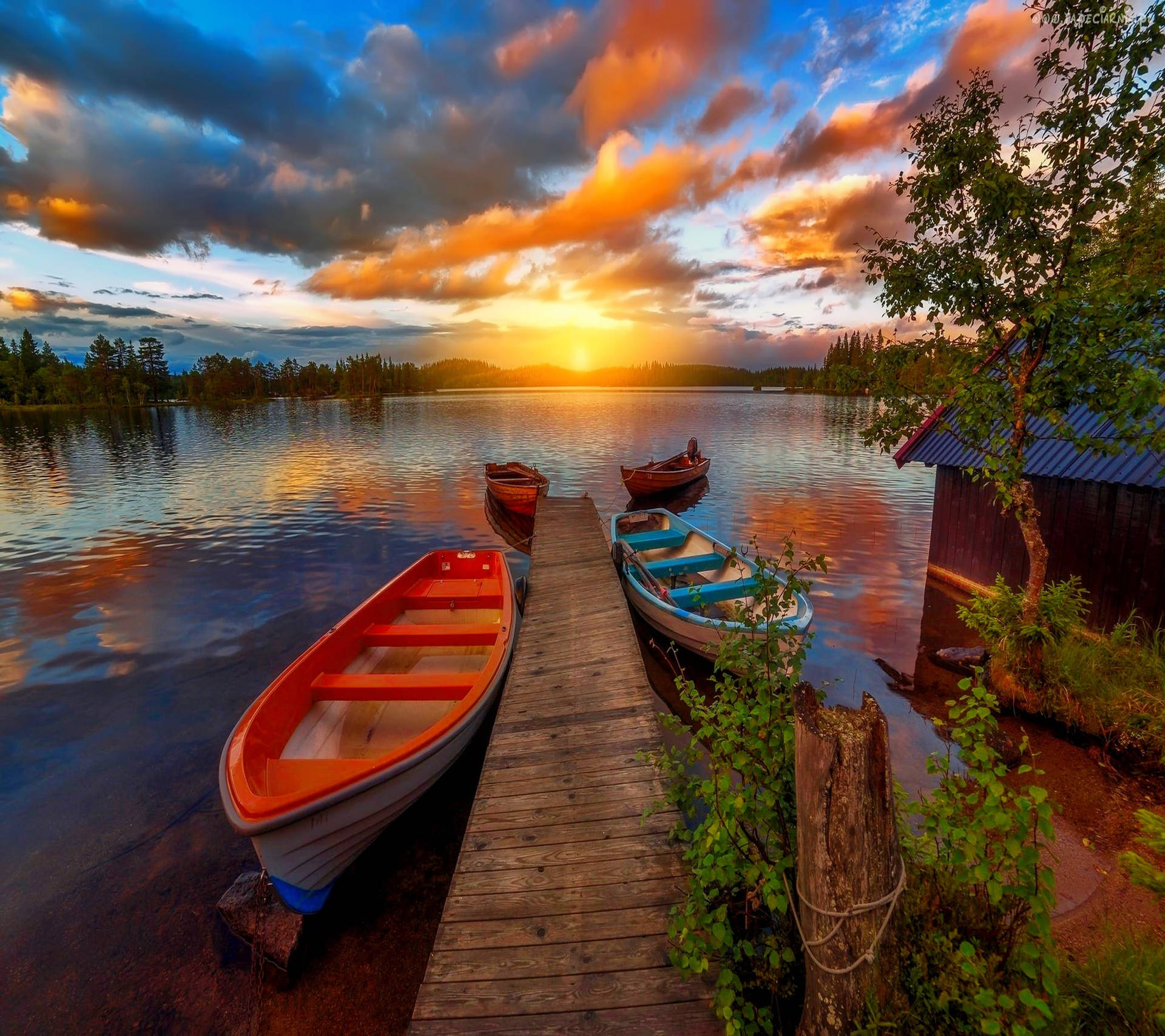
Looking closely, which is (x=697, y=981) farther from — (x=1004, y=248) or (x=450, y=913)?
(x=1004, y=248)

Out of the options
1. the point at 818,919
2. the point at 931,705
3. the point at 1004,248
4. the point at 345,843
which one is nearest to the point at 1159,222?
the point at 1004,248

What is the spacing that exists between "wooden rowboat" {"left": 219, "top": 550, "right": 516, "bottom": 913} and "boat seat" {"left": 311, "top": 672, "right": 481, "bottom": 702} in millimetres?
15

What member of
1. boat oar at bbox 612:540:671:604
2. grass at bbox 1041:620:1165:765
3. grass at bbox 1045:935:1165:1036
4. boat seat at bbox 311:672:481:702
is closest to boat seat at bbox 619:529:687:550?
boat oar at bbox 612:540:671:604

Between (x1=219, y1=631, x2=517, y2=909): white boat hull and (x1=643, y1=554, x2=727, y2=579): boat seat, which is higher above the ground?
(x1=643, y1=554, x2=727, y2=579): boat seat

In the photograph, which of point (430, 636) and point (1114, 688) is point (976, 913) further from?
point (430, 636)

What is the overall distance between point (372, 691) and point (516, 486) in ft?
52.1

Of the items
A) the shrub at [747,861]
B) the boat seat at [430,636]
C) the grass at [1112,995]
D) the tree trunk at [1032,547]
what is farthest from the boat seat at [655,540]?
the grass at [1112,995]

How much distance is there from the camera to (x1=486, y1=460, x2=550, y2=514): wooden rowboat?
21.1m

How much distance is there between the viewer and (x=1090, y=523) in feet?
31.1

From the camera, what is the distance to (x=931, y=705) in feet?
29.9

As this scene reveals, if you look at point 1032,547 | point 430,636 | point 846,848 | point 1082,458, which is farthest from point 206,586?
point 1082,458

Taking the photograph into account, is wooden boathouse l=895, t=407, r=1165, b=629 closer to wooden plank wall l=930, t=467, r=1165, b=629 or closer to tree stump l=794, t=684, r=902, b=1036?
wooden plank wall l=930, t=467, r=1165, b=629

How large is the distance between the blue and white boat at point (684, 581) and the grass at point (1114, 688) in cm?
349

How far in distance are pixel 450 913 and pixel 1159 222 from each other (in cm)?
1030
